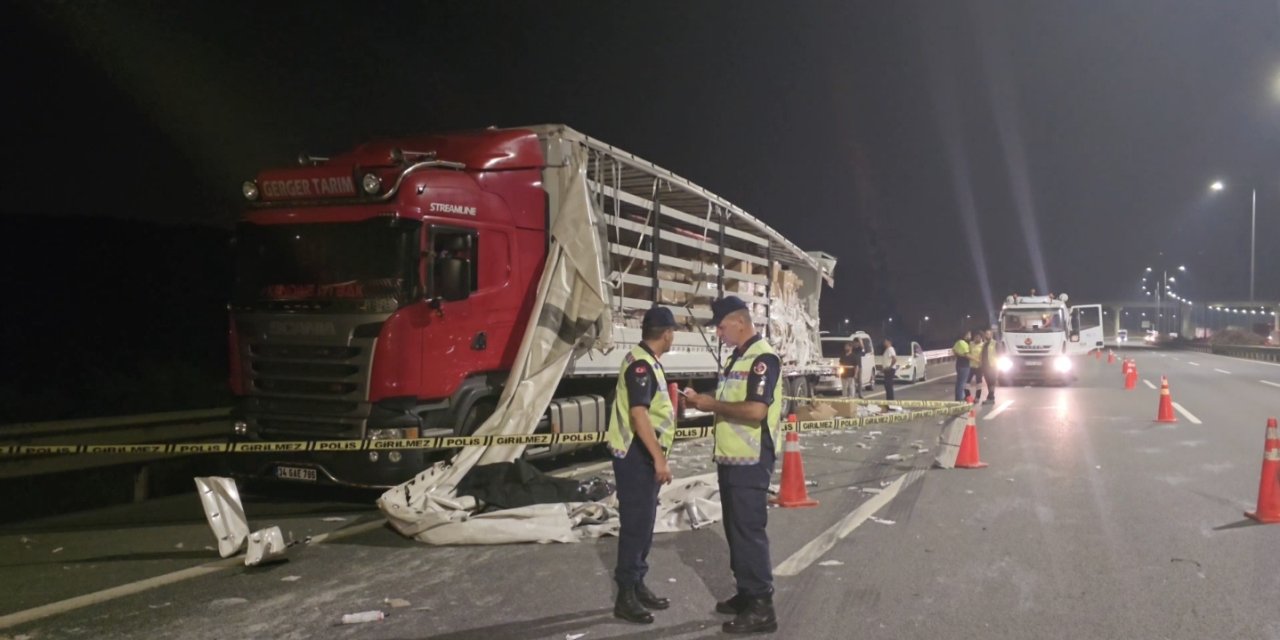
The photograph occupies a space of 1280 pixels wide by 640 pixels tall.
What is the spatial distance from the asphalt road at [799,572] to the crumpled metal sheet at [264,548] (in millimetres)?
A: 72

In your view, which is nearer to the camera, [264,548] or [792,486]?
[264,548]

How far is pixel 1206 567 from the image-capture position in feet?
20.4

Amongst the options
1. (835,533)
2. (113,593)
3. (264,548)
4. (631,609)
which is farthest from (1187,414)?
(113,593)

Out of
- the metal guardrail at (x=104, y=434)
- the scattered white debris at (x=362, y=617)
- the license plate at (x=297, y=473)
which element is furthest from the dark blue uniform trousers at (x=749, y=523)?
the metal guardrail at (x=104, y=434)

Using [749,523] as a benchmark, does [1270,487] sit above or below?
below

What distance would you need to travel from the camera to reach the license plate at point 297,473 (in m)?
8.13

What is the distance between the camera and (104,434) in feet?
29.6

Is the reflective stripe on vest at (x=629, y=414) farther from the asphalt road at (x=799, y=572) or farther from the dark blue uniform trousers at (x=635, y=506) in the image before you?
the asphalt road at (x=799, y=572)

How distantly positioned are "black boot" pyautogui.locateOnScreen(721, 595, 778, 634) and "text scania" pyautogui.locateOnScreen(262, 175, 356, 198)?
5322mm

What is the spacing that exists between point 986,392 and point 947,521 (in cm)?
1388

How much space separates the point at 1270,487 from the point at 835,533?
11.9 ft

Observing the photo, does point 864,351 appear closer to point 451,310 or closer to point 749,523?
point 451,310

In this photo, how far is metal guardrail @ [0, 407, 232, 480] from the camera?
827 centimetres

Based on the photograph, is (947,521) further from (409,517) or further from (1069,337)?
(1069,337)
